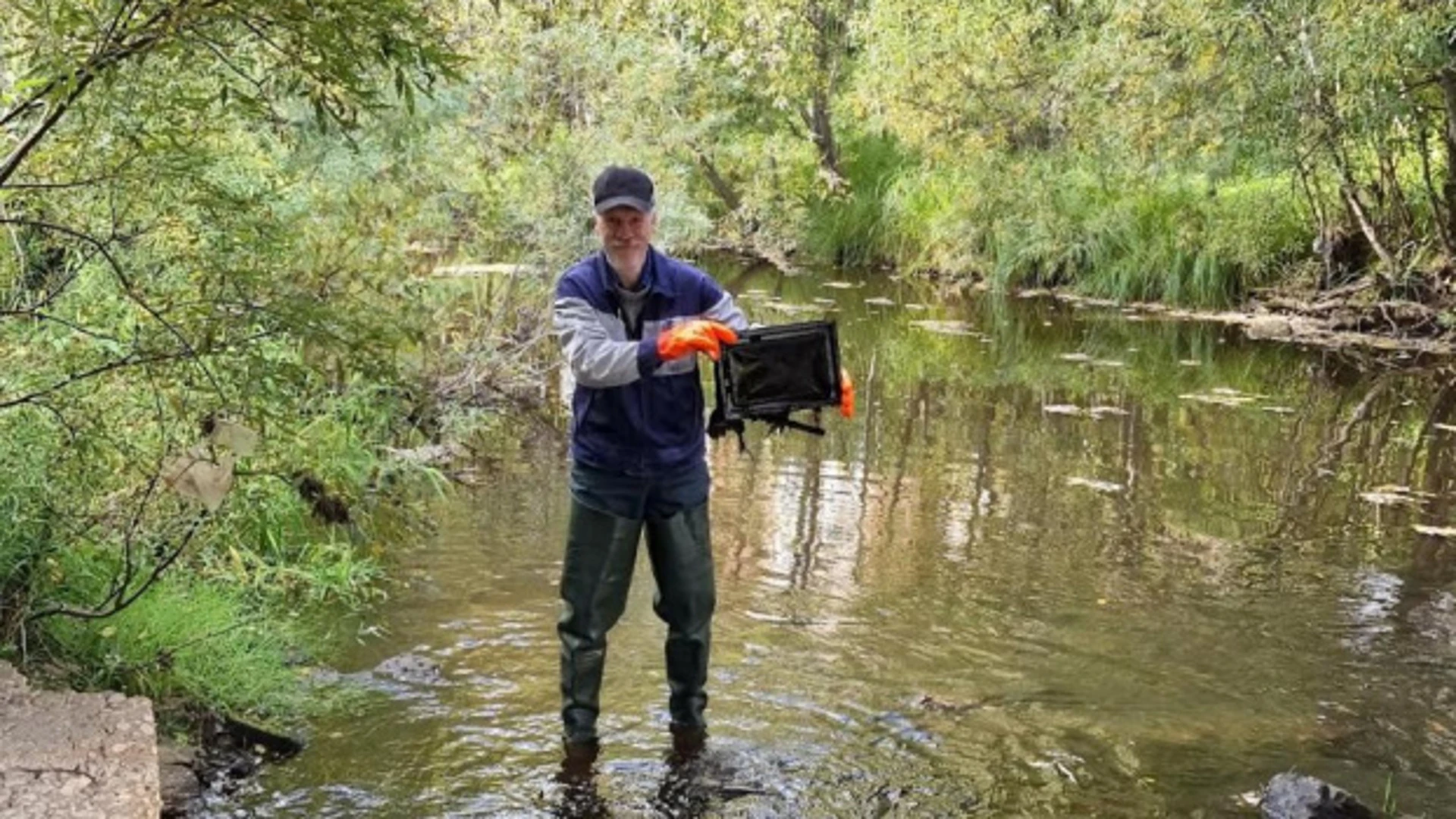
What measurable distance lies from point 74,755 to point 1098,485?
712cm

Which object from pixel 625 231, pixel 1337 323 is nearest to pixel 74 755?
pixel 625 231

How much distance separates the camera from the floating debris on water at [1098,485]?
9.38m

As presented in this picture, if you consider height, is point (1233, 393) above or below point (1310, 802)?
above

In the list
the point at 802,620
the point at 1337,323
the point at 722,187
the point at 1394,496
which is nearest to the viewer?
the point at 802,620

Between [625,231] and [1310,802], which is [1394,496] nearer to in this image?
[1310,802]

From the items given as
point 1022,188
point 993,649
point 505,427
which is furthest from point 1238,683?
point 1022,188

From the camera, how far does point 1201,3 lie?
48.7 feet

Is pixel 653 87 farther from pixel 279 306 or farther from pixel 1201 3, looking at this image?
pixel 279 306

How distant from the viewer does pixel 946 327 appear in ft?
58.7

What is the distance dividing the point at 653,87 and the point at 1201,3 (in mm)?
5618

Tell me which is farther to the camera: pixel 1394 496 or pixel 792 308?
pixel 792 308

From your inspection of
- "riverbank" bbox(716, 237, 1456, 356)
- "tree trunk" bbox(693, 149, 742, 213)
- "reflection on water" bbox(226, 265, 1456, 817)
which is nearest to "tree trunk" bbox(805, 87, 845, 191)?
"tree trunk" bbox(693, 149, 742, 213)

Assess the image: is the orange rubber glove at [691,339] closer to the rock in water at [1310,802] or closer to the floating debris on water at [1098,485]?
the rock in water at [1310,802]

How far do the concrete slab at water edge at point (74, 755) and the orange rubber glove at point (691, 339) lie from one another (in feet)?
5.22
